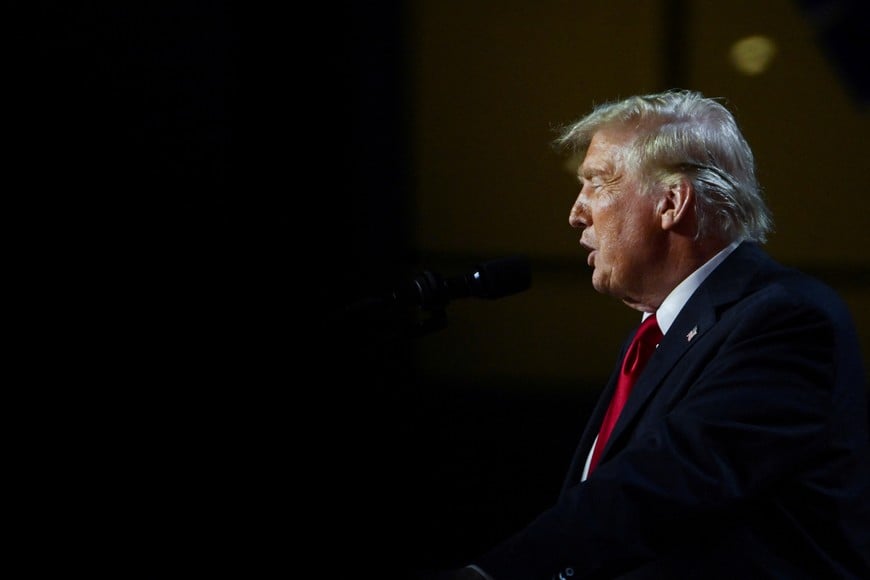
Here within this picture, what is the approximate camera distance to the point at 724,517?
1.23 m

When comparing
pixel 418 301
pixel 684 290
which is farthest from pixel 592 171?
pixel 418 301

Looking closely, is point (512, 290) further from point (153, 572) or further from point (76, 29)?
point (76, 29)

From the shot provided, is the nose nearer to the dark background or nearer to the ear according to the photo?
the ear

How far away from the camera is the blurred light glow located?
8.27 ft

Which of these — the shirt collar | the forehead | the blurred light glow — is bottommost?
the shirt collar

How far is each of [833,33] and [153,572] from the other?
87.1 inches

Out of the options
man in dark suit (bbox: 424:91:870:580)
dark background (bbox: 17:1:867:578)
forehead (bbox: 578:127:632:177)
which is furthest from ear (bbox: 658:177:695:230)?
dark background (bbox: 17:1:867:578)

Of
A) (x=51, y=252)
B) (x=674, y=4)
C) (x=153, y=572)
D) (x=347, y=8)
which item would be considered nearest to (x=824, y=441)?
(x=153, y=572)

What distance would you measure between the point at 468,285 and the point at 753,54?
163 centimetres

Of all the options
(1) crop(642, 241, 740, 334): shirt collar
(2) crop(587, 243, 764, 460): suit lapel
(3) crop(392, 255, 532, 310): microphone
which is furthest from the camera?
(1) crop(642, 241, 740, 334): shirt collar

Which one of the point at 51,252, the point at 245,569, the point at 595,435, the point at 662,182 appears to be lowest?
the point at 595,435

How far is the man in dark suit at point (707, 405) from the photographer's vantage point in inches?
44.7

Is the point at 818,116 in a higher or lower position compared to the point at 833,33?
lower

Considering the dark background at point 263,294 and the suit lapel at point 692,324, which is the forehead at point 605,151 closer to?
the suit lapel at point 692,324
